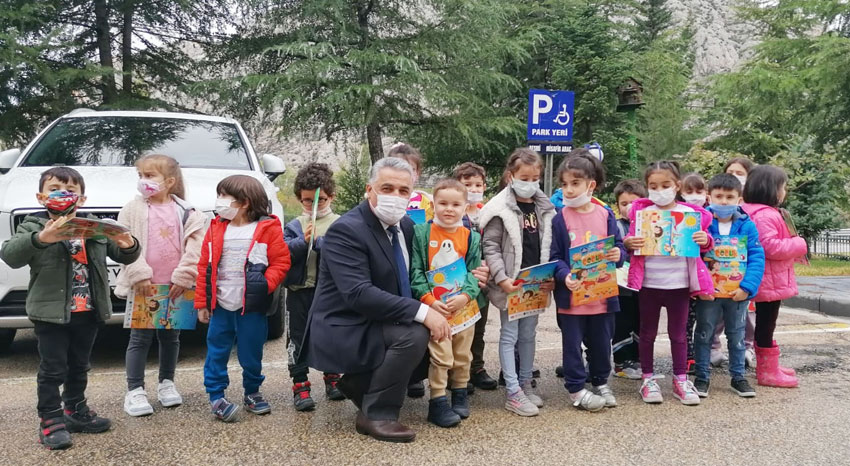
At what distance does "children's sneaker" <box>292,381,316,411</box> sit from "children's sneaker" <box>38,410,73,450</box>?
49.7 inches

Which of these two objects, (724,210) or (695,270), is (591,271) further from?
(724,210)

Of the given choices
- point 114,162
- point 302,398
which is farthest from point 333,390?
point 114,162

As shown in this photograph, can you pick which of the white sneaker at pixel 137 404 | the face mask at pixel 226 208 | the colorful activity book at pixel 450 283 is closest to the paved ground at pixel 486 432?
the white sneaker at pixel 137 404

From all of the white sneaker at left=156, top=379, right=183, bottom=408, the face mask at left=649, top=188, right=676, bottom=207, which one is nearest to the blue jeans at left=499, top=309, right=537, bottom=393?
the face mask at left=649, top=188, right=676, bottom=207

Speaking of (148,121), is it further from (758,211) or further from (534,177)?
(758,211)

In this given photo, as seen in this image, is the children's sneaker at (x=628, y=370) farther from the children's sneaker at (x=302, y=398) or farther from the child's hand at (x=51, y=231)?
the child's hand at (x=51, y=231)

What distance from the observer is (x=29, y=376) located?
15.9ft

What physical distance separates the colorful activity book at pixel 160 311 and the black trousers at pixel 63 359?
293mm

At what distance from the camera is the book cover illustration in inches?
160

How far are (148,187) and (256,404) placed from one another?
1.50 meters

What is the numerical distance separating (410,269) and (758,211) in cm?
274

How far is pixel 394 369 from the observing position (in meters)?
3.51

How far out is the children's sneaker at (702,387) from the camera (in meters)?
4.43

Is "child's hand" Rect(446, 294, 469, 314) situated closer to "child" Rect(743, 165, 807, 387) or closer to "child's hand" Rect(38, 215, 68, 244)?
"child's hand" Rect(38, 215, 68, 244)
